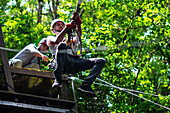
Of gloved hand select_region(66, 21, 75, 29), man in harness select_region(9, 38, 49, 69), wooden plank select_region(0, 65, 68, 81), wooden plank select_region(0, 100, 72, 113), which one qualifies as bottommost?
wooden plank select_region(0, 100, 72, 113)

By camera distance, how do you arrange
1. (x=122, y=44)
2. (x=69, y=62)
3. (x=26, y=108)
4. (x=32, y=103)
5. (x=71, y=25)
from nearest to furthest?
(x=26, y=108)
(x=32, y=103)
(x=71, y=25)
(x=69, y=62)
(x=122, y=44)

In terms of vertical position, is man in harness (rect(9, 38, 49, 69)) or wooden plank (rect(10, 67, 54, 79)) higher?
man in harness (rect(9, 38, 49, 69))

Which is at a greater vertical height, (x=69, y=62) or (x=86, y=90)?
(x=69, y=62)

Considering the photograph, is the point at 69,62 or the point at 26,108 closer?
the point at 26,108

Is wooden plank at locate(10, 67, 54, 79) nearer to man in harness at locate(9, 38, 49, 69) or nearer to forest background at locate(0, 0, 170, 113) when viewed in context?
man in harness at locate(9, 38, 49, 69)

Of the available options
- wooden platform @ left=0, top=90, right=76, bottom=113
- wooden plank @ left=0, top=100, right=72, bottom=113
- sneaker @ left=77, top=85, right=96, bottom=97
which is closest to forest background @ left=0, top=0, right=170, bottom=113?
sneaker @ left=77, top=85, right=96, bottom=97

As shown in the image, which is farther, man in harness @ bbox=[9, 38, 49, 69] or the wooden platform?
man in harness @ bbox=[9, 38, 49, 69]

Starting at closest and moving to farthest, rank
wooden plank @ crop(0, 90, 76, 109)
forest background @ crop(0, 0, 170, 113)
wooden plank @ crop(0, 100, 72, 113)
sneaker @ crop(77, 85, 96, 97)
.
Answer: wooden plank @ crop(0, 100, 72, 113), wooden plank @ crop(0, 90, 76, 109), sneaker @ crop(77, 85, 96, 97), forest background @ crop(0, 0, 170, 113)

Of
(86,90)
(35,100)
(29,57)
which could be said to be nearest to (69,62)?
(86,90)

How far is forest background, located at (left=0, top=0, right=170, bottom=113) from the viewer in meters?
17.2

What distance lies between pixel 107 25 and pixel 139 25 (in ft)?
5.96

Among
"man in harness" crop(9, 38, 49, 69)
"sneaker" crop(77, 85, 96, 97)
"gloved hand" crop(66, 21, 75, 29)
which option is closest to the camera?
"sneaker" crop(77, 85, 96, 97)

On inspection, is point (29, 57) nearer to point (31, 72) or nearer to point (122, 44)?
point (31, 72)

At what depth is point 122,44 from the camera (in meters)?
18.5
